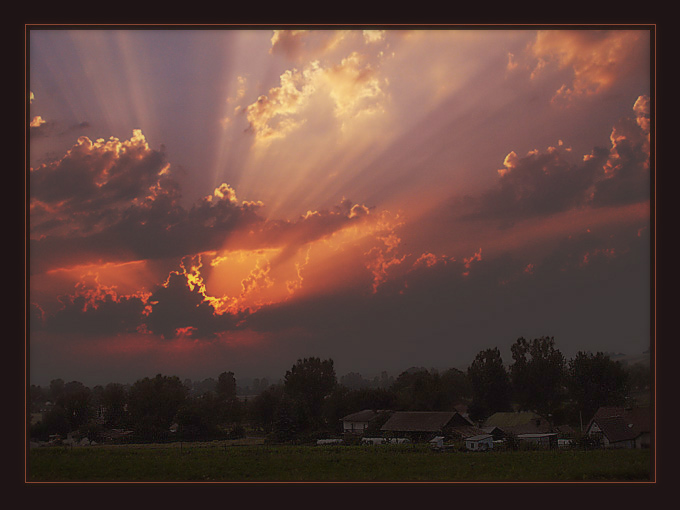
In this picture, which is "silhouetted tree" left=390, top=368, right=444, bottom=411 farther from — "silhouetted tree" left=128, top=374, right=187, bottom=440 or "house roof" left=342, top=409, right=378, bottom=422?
"silhouetted tree" left=128, top=374, right=187, bottom=440

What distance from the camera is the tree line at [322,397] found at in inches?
492

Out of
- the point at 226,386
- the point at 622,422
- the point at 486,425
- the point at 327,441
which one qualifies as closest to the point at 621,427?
the point at 622,422

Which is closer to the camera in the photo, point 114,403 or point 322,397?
point 114,403

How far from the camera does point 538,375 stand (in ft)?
52.1

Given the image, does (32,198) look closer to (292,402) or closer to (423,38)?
Result: (423,38)

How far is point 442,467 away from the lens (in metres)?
11.2

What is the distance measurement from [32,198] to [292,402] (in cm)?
950

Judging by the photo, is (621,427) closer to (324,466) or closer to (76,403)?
(324,466)

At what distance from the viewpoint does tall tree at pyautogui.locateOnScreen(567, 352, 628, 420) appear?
13102mm

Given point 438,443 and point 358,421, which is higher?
point 438,443

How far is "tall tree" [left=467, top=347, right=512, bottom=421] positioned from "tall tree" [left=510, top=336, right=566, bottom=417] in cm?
34

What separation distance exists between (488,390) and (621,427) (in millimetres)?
5034

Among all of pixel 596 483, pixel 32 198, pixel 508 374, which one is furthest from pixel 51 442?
pixel 508 374

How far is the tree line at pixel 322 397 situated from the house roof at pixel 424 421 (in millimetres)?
793
